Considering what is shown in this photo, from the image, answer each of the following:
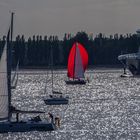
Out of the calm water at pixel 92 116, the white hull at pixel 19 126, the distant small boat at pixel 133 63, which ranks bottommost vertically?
the calm water at pixel 92 116

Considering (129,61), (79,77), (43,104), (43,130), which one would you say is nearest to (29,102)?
(43,104)

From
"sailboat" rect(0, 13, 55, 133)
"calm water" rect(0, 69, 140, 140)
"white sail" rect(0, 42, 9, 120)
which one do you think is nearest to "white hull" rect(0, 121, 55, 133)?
"sailboat" rect(0, 13, 55, 133)

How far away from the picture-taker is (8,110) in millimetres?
65438

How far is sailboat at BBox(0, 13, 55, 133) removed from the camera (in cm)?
6494

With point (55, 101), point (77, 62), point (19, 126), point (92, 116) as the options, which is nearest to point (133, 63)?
point (77, 62)

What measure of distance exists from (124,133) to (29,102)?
3646 cm

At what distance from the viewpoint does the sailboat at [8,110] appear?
64938mm

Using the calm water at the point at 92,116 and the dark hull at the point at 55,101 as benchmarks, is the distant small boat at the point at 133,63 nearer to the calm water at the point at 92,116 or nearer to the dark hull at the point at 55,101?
the calm water at the point at 92,116

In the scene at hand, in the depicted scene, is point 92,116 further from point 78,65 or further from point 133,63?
point 133,63

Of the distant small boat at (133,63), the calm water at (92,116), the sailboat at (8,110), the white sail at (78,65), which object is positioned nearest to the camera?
the calm water at (92,116)

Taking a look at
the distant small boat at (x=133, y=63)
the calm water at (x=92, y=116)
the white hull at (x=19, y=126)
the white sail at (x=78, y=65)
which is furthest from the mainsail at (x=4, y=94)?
the distant small boat at (x=133, y=63)

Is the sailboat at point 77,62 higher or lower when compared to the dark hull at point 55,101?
higher

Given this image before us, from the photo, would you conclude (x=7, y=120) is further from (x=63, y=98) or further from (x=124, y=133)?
(x=63, y=98)

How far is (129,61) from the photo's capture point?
186 metres
